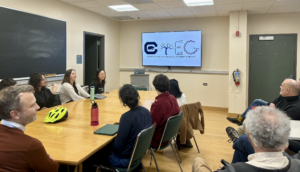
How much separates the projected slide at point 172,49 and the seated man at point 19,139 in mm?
5503

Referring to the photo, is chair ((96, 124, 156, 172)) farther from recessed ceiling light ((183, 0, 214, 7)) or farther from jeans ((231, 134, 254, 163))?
recessed ceiling light ((183, 0, 214, 7))

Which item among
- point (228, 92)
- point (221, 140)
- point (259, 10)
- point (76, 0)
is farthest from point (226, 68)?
point (76, 0)

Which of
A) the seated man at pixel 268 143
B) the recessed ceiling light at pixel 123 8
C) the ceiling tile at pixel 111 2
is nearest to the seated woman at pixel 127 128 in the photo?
the seated man at pixel 268 143

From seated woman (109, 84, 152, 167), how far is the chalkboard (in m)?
2.66

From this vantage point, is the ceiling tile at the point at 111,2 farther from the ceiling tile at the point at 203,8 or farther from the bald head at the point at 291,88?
the bald head at the point at 291,88

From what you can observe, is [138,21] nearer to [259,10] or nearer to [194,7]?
[194,7]

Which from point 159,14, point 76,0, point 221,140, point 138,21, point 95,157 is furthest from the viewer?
point 138,21

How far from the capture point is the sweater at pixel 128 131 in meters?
1.91

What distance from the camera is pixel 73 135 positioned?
6.51 ft

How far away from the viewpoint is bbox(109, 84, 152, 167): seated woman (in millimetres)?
1917

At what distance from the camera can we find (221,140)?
398 centimetres

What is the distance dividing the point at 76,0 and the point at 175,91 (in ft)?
9.38

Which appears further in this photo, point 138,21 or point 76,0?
point 138,21

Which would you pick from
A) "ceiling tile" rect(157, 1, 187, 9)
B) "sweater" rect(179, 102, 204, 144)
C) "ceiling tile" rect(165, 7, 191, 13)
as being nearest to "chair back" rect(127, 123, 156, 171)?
"sweater" rect(179, 102, 204, 144)
